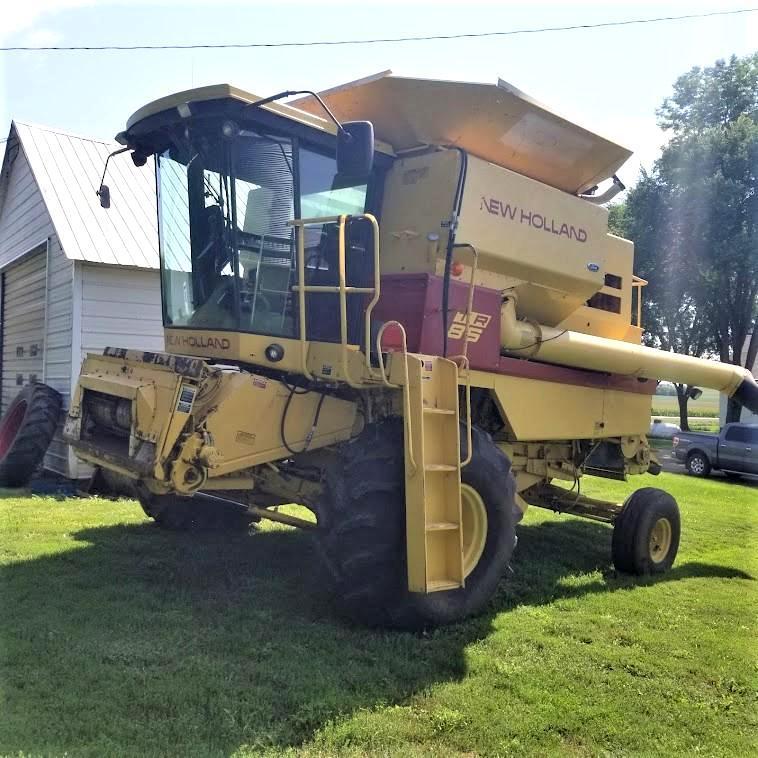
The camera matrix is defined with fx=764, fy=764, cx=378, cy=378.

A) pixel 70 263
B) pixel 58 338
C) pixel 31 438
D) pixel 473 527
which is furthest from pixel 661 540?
pixel 58 338

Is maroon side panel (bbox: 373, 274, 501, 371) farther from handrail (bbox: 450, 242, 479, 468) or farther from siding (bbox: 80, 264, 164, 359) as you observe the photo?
siding (bbox: 80, 264, 164, 359)

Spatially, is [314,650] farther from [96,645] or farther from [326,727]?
[96,645]

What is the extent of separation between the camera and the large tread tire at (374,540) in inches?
179

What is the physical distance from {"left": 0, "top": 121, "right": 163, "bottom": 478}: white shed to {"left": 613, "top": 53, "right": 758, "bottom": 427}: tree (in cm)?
1445

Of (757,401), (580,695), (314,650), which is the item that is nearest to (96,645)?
(314,650)

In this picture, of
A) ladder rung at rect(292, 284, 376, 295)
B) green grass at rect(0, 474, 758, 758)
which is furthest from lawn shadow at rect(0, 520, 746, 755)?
ladder rung at rect(292, 284, 376, 295)

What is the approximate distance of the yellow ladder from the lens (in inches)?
178

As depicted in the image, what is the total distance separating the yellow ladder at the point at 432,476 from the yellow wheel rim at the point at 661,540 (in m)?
3.08

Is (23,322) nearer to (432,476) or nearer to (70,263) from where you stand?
(70,263)

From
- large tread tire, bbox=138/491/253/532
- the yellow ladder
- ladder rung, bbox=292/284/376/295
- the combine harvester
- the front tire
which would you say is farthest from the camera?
the front tire

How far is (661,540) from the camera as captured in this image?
23.2 feet

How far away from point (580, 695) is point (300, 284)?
2926mm

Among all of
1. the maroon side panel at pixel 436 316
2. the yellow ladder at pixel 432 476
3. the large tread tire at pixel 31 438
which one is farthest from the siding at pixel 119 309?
the yellow ladder at pixel 432 476

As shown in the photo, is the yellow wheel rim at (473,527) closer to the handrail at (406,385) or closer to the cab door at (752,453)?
the handrail at (406,385)
